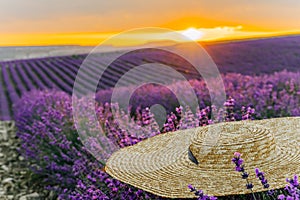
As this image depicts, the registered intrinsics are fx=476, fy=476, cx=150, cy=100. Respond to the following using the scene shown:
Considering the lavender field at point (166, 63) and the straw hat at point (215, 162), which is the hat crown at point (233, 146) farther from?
the lavender field at point (166, 63)

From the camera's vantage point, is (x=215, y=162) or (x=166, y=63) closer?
(x=215, y=162)

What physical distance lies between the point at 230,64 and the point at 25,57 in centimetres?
650

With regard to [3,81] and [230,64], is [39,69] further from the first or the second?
[230,64]

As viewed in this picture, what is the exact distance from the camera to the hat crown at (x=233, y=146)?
84.1 inches

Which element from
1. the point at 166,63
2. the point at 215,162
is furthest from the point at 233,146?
the point at 166,63

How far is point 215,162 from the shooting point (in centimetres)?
218

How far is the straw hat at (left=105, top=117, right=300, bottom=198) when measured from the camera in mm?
1970

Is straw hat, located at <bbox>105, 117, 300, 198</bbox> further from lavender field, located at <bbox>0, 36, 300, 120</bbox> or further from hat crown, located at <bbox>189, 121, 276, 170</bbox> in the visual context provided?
lavender field, located at <bbox>0, 36, 300, 120</bbox>

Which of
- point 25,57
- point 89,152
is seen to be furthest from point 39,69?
point 89,152

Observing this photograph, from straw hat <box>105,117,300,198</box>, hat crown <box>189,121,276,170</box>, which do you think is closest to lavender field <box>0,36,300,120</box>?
straw hat <box>105,117,300,198</box>

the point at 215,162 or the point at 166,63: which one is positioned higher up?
the point at 215,162

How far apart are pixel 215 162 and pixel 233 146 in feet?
0.36

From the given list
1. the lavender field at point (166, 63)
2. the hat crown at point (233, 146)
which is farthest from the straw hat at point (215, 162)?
the lavender field at point (166, 63)

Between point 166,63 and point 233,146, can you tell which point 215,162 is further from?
point 166,63
